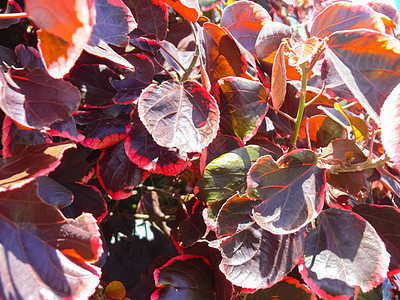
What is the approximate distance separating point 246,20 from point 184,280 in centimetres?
45

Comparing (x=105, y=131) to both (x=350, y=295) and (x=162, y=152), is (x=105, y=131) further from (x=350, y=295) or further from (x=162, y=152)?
(x=350, y=295)

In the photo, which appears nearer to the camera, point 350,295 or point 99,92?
point 350,295

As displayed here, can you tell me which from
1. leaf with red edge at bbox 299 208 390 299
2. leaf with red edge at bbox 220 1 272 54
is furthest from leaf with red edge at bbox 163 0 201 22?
leaf with red edge at bbox 299 208 390 299

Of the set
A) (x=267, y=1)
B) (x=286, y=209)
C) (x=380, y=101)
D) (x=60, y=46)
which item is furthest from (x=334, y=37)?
(x=267, y=1)

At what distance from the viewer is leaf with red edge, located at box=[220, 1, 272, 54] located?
0.59 meters

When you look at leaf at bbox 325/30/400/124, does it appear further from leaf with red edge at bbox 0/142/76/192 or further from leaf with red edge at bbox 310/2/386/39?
leaf with red edge at bbox 0/142/76/192

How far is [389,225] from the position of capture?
522 millimetres

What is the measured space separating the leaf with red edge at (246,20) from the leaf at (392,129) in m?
0.28

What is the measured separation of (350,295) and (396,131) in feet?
0.72

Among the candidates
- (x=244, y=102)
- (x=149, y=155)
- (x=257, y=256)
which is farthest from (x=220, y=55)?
(x=257, y=256)

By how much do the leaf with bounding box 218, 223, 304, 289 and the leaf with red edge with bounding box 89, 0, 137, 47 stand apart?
11.9 inches

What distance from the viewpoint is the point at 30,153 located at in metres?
0.38

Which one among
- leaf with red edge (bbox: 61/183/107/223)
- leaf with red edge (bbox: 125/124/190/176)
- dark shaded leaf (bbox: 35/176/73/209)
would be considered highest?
dark shaded leaf (bbox: 35/176/73/209)

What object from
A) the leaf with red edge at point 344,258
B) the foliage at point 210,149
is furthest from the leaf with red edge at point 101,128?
the leaf with red edge at point 344,258
